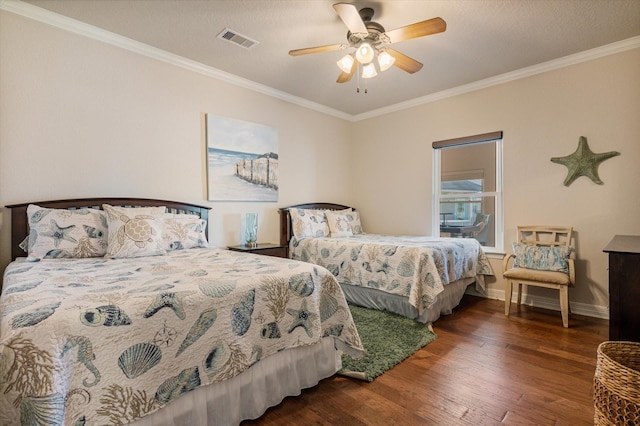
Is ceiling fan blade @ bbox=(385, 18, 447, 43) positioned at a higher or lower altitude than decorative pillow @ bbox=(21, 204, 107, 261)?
higher

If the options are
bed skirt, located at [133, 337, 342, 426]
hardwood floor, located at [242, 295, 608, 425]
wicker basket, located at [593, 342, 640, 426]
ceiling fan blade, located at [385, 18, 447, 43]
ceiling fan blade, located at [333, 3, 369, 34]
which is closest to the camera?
wicker basket, located at [593, 342, 640, 426]

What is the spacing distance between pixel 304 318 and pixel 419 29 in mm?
2059

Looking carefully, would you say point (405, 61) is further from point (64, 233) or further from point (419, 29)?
point (64, 233)

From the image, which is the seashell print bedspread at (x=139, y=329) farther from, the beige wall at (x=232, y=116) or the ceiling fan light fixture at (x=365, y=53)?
the ceiling fan light fixture at (x=365, y=53)

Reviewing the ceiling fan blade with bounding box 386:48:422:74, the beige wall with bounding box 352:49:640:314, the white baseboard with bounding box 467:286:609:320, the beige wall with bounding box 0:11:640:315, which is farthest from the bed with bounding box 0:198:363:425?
the beige wall with bounding box 352:49:640:314

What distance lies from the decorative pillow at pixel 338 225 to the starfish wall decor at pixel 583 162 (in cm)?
250

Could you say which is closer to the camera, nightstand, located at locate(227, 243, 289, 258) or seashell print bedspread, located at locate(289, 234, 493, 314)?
seashell print bedspread, located at locate(289, 234, 493, 314)

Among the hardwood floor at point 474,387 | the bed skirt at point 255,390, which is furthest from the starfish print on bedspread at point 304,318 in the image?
the hardwood floor at point 474,387

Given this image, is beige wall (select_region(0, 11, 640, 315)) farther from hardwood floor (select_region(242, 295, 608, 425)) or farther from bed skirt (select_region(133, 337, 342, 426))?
bed skirt (select_region(133, 337, 342, 426))

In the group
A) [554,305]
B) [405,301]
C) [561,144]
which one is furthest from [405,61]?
[554,305]

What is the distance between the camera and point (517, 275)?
3.05 m

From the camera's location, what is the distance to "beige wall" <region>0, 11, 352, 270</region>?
2393 millimetres

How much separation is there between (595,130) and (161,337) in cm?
410

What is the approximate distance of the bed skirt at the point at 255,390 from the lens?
135cm
